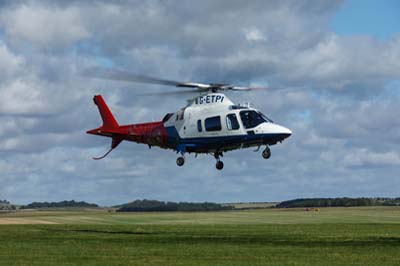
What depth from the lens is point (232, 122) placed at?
59.6 m

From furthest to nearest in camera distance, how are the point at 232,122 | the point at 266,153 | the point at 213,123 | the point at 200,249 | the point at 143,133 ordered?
1. the point at 143,133
2. the point at 213,123
3. the point at 232,122
4. the point at 200,249
5. the point at 266,153

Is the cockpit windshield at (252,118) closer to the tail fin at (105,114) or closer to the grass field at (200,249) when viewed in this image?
the grass field at (200,249)

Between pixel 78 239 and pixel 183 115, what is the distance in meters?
15.9

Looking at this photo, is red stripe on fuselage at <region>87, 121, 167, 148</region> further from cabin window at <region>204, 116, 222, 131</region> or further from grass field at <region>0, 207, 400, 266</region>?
grass field at <region>0, 207, 400, 266</region>

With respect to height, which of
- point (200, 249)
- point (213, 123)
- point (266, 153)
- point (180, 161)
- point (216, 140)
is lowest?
point (200, 249)

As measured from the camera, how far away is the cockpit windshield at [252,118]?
2299 inches

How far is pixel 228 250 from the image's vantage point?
57.5 m

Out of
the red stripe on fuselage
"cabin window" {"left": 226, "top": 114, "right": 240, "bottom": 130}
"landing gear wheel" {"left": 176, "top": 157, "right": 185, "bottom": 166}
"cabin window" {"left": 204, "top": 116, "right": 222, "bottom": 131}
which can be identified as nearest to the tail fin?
the red stripe on fuselage

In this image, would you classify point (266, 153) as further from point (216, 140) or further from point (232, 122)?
point (216, 140)

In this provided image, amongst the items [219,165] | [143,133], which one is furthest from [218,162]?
[143,133]

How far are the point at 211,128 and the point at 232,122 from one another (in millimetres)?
2072

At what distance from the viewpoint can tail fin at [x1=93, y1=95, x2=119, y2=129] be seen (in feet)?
233

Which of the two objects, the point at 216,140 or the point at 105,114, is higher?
the point at 105,114

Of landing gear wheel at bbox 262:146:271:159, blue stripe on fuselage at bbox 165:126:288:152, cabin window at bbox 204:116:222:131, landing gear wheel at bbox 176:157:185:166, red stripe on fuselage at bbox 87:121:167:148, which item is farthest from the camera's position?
red stripe on fuselage at bbox 87:121:167:148
